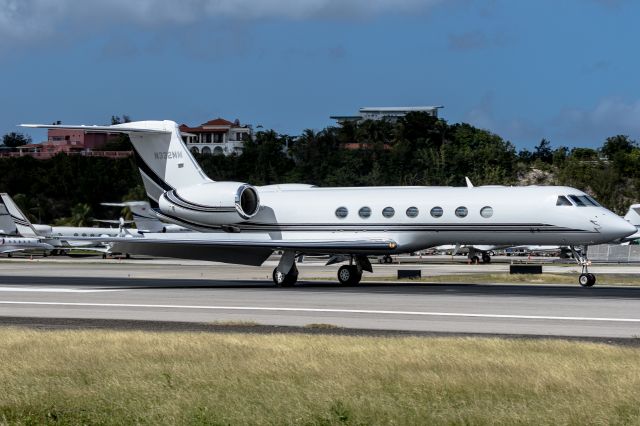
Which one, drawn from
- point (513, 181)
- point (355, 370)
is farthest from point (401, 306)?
point (513, 181)

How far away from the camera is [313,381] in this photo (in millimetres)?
11797

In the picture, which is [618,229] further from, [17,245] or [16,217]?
[17,245]

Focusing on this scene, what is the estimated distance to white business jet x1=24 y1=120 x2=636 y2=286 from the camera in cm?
3080

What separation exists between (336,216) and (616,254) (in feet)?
131

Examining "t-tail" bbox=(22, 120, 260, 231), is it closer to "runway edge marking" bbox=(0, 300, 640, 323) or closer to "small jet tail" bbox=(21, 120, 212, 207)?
"small jet tail" bbox=(21, 120, 212, 207)

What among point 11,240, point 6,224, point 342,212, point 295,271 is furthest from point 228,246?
point 6,224

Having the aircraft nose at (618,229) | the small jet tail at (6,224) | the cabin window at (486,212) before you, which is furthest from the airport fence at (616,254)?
the small jet tail at (6,224)

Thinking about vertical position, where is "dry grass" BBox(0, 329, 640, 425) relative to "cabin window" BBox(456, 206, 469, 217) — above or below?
below

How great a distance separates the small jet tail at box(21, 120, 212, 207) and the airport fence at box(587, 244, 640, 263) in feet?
130

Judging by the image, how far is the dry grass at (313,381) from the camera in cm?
984

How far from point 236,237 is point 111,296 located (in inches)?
242

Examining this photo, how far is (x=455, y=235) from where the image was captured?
31.6m

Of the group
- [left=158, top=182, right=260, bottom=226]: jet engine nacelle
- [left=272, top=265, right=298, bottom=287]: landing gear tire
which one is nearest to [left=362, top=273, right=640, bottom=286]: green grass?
[left=272, top=265, right=298, bottom=287]: landing gear tire

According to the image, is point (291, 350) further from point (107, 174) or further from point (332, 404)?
point (107, 174)
